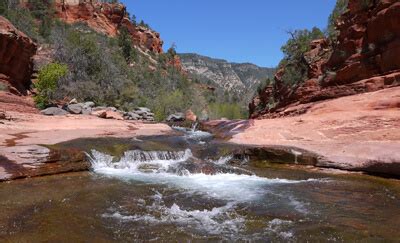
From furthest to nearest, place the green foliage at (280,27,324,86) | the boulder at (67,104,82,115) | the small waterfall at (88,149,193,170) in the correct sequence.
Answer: the green foliage at (280,27,324,86) < the boulder at (67,104,82,115) < the small waterfall at (88,149,193,170)

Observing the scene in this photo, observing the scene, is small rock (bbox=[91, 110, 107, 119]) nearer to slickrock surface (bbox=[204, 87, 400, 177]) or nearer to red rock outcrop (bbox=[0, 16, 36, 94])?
red rock outcrop (bbox=[0, 16, 36, 94])

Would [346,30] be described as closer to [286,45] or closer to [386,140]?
[286,45]

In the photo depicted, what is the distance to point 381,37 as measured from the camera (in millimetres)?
27344

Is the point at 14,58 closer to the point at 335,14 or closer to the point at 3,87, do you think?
the point at 3,87

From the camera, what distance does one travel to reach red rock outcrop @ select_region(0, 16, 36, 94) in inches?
1175

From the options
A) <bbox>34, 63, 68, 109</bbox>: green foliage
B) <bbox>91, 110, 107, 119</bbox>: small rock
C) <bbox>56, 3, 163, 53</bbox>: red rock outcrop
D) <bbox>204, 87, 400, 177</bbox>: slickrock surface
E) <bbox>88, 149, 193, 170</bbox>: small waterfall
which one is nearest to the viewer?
<bbox>204, 87, 400, 177</bbox>: slickrock surface

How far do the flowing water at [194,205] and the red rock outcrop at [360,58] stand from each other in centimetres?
1415

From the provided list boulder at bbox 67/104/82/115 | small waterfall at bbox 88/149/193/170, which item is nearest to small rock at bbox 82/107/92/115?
boulder at bbox 67/104/82/115

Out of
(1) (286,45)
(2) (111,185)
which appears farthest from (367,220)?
(1) (286,45)

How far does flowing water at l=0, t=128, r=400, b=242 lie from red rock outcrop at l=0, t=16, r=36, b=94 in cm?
1866

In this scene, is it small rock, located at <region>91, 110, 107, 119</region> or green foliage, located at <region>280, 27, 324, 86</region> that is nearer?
small rock, located at <region>91, 110, 107, 119</region>

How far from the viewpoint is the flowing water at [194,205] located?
285 inches

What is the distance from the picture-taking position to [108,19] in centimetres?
10494

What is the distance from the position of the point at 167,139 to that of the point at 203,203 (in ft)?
34.1
